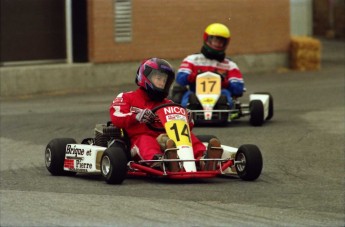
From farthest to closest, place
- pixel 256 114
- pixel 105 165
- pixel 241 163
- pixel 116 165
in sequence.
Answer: pixel 256 114 < pixel 241 163 < pixel 105 165 < pixel 116 165

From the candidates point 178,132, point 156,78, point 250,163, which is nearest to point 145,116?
point 178,132

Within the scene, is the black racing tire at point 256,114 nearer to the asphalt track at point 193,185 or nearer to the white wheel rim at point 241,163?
the asphalt track at point 193,185

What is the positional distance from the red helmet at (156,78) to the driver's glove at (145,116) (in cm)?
39

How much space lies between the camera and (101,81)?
74.7ft

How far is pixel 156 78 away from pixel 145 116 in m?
0.55

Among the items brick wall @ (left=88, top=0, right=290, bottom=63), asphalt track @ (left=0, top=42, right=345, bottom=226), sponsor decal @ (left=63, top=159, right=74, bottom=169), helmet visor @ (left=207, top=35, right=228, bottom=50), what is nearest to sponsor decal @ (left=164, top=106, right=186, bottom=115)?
asphalt track @ (left=0, top=42, right=345, bottom=226)

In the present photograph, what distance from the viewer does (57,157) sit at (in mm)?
11266

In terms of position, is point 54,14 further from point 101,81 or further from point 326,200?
point 326,200

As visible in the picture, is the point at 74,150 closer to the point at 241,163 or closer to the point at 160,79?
the point at 160,79

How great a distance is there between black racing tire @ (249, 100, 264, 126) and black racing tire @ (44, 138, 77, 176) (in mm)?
4940

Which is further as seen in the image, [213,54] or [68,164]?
[213,54]

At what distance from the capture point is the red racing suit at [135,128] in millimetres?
10617

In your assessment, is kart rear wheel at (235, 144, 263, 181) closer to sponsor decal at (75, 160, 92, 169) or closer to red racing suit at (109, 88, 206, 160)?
red racing suit at (109, 88, 206, 160)

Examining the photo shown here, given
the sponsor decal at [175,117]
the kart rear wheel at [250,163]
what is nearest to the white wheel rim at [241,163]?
the kart rear wheel at [250,163]
